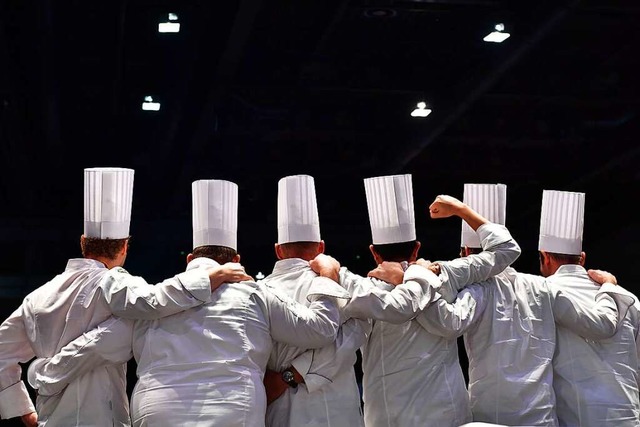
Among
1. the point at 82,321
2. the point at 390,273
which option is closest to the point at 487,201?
the point at 390,273

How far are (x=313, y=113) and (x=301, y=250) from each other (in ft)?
14.4

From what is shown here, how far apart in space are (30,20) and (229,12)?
3.79 feet

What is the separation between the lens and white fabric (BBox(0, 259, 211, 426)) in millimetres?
2869

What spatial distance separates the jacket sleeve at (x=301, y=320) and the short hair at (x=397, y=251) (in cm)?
39

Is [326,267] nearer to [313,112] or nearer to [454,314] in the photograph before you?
[454,314]

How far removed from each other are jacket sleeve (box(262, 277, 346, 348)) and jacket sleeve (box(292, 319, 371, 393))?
0.06 m

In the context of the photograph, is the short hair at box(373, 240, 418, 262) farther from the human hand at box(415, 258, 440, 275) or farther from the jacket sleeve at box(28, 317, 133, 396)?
the jacket sleeve at box(28, 317, 133, 396)

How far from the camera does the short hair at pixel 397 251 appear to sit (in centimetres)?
332

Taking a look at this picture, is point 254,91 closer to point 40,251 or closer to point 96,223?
point 40,251

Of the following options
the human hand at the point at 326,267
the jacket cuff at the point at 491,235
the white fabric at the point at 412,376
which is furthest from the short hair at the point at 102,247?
the jacket cuff at the point at 491,235

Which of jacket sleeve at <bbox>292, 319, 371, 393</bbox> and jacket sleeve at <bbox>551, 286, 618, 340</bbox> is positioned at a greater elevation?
jacket sleeve at <bbox>551, 286, 618, 340</bbox>

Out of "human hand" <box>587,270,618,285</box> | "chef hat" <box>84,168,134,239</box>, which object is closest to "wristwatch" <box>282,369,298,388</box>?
"chef hat" <box>84,168,134,239</box>

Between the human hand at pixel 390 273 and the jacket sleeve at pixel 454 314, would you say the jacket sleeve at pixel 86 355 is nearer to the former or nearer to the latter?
the human hand at pixel 390 273

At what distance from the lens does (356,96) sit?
7254 mm
